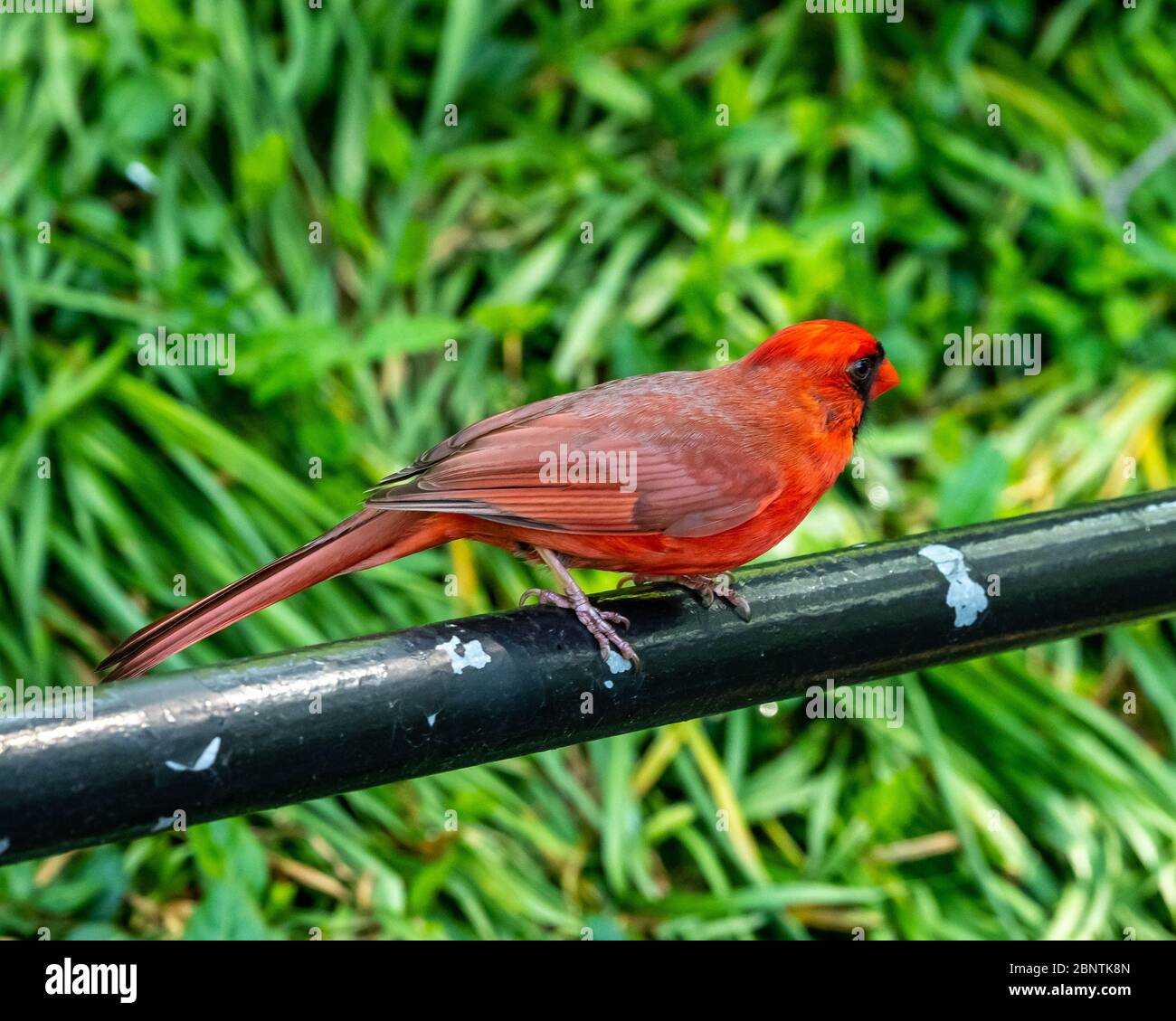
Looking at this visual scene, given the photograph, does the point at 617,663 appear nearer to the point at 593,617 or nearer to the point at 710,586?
the point at 593,617

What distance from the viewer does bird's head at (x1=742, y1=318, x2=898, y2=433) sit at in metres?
2.51

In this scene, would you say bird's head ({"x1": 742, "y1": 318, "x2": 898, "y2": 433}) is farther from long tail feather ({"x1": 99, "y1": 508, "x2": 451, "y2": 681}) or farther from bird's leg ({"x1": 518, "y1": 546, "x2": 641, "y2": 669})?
long tail feather ({"x1": 99, "y1": 508, "x2": 451, "y2": 681})

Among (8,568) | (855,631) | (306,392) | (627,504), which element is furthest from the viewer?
(306,392)

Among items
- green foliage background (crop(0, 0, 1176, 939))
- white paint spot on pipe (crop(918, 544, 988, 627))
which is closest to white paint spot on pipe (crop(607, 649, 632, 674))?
white paint spot on pipe (crop(918, 544, 988, 627))

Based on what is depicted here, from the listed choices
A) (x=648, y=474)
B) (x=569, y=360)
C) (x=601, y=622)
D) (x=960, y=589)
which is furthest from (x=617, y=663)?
(x=569, y=360)

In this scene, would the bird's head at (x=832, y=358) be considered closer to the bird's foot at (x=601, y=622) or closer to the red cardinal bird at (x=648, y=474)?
the red cardinal bird at (x=648, y=474)

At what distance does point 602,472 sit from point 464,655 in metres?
0.72

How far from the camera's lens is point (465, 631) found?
68.3 inches

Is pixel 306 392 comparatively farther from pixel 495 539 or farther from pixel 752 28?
pixel 752 28

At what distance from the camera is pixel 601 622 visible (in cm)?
192

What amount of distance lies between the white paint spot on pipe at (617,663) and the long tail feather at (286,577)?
0.46 m
